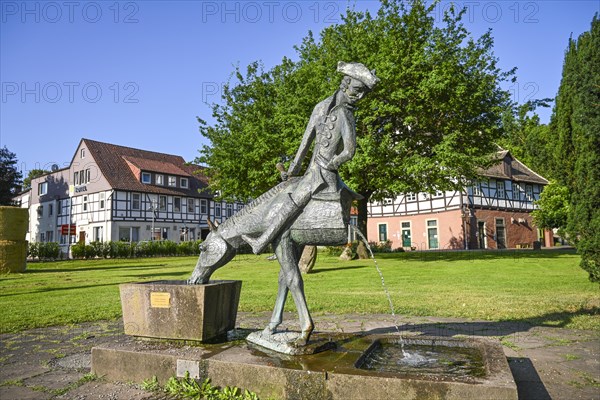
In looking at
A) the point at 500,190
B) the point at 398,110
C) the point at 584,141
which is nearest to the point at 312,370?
the point at 584,141

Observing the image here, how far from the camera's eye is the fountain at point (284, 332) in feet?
12.1

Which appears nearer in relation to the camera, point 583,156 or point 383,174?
point 583,156

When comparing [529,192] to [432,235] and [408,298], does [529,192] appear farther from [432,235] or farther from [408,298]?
[408,298]

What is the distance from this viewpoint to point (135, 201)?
42.4m

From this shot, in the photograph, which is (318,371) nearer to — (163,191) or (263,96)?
(263,96)

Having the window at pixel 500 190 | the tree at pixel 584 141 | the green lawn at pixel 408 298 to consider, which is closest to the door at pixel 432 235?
the window at pixel 500 190

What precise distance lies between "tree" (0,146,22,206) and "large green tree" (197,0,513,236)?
31.9 meters

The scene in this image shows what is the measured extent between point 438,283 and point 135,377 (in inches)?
428

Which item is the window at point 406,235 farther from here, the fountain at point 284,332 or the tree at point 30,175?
the tree at point 30,175

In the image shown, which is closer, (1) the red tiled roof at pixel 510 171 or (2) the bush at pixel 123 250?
(2) the bush at pixel 123 250

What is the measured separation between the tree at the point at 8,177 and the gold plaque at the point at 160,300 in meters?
47.3

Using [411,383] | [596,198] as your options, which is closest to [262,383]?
[411,383]

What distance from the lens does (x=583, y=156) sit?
823 cm

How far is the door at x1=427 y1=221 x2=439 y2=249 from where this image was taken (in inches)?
1529
